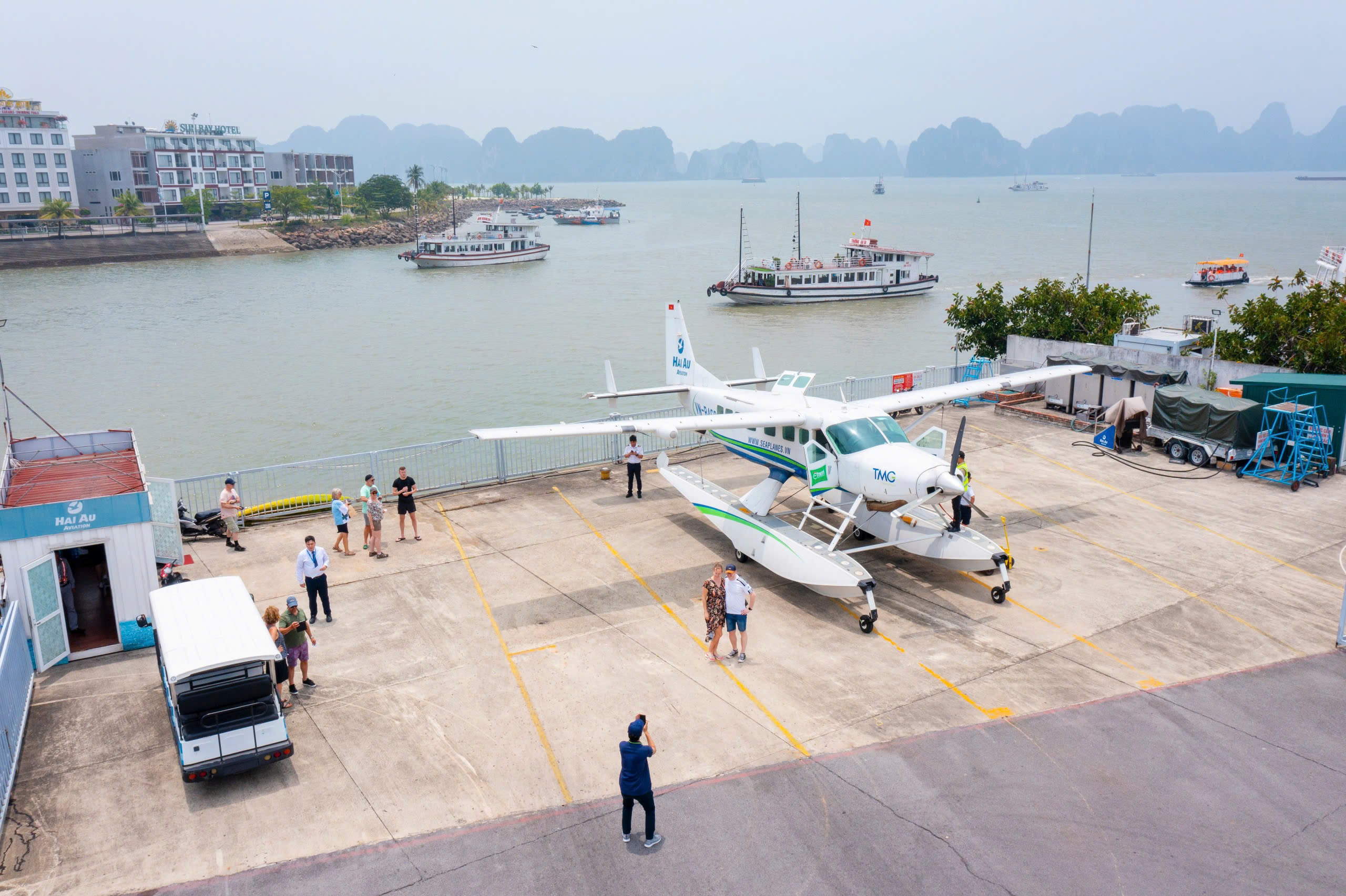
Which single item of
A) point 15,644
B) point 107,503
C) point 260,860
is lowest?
point 260,860

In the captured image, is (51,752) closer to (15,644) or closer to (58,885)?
(15,644)

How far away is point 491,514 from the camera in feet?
63.6

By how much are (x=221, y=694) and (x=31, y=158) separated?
149599mm

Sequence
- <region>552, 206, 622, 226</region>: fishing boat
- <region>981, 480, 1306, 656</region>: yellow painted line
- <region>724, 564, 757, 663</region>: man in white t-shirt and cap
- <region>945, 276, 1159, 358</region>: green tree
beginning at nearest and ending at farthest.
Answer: <region>724, 564, 757, 663</region>: man in white t-shirt and cap
<region>981, 480, 1306, 656</region>: yellow painted line
<region>945, 276, 1159, 358</region>: green tree
<region>552, 206, 622, 226</region>: fishing boat

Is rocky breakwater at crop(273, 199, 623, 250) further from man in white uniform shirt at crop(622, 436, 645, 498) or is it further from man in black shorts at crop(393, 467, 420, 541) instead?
man in black shorts at crop(393, 467, 420, 541)

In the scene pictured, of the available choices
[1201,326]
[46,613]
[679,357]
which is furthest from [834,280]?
[46,613]

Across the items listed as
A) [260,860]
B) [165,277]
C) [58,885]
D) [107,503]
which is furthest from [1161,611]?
[165,277]

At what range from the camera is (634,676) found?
12578mm

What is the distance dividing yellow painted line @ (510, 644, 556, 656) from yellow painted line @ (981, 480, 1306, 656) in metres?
10.6

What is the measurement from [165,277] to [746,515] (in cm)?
8978

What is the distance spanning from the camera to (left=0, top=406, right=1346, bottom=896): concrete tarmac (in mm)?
9500

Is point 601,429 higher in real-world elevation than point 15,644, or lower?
higher

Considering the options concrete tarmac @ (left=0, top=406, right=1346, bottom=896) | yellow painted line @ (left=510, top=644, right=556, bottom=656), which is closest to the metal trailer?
concrete tarmac @ (left=0, top=406, right=1346, bottom=896)

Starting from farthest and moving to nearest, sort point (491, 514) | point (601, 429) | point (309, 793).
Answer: point (491, 514) → point (601, 429) → point (309, 793)
